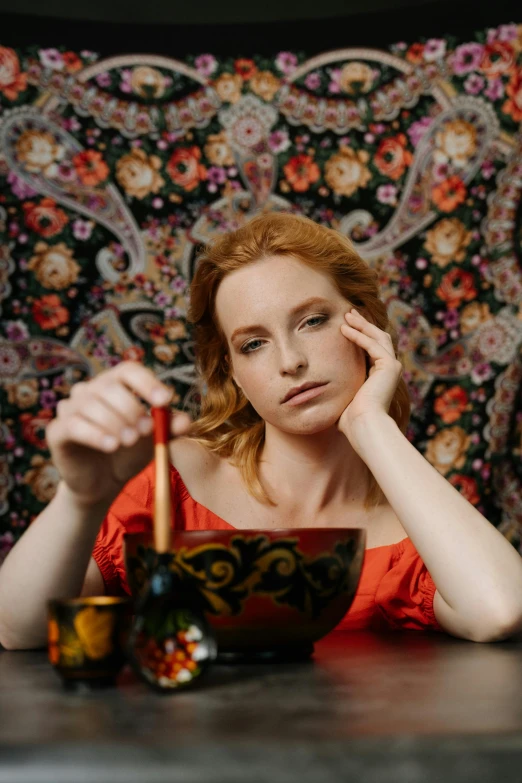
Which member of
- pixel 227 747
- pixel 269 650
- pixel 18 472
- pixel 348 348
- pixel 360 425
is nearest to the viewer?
pixel 227 747

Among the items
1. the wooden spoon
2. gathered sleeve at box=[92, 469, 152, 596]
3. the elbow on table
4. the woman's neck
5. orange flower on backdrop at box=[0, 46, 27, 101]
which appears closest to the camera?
the wooden spoon

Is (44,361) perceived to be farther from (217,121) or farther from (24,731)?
(24,731)

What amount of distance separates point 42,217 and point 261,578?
63.5 inches

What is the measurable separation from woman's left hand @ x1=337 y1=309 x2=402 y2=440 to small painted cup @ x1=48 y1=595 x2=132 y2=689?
0.60 metres

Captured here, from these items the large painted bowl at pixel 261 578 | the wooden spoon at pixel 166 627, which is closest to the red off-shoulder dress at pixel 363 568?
the large painted bowl at pixel 261 578

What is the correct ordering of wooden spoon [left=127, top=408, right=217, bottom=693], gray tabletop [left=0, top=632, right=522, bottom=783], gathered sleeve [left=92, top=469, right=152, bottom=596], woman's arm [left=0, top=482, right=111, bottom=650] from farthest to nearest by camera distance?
gathered sleeve [left=92, top=469, right=152, bottom=596], woman's arm [left=0, top=482, right=111, bottom=650], wooden spoon [left=127, top=408, right=217, bottom=693], gray tabletop [left=0, top=632, right=522, bottom=783]

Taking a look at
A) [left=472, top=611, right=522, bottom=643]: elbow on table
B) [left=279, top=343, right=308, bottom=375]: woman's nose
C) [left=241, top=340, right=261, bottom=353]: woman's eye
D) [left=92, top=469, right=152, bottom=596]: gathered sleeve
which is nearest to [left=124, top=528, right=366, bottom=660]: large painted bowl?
[left=472, top=611, right=522, bottom=643]: elbow on table

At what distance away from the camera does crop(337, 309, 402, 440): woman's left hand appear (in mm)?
1188

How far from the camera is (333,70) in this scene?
7.24 ft

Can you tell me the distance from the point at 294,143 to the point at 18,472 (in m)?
1.03

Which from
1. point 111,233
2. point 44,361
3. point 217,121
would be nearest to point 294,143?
point 217,121

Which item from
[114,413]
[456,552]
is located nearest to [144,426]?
[114,413]

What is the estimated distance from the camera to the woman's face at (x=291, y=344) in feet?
4.16

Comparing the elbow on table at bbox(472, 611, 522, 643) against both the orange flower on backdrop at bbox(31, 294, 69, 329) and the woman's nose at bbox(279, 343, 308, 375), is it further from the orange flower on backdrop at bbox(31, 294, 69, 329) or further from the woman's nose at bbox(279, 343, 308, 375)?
the orange flower on backdrop at bbox(31, 294, 69, 329)
